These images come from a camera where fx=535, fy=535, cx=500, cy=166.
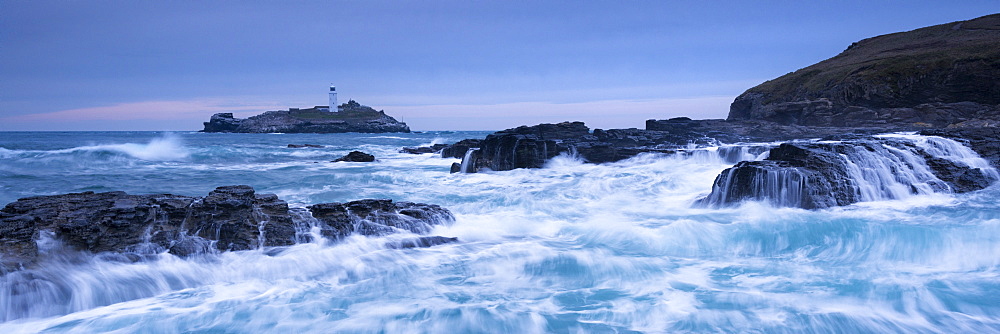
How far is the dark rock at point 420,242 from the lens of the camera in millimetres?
7284

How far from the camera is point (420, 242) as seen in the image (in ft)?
24.4

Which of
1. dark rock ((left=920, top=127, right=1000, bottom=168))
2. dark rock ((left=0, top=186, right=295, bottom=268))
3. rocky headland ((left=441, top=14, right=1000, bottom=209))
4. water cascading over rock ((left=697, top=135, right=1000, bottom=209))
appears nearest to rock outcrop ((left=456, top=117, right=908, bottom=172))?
rocky headland ((left=441, top=14, right=1000, bottom=209))

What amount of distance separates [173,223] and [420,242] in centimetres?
313

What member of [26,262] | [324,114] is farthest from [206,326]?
[324,114]

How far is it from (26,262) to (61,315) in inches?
31.5

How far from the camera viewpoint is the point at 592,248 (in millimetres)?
7590

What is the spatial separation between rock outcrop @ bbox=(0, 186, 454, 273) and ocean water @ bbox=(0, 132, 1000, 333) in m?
0.24

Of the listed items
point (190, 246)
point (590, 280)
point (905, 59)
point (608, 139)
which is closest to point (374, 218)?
point (190, 246)

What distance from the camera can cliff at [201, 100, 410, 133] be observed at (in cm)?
10138

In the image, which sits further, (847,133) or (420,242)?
(847,133)

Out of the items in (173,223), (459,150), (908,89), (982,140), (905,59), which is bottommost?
(173,223)

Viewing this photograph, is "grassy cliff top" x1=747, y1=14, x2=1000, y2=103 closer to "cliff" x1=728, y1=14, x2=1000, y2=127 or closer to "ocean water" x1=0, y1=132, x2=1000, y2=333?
"cliff" x1=728, y1=14, x2=1000, y2=127

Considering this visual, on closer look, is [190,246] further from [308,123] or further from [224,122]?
[224,122]

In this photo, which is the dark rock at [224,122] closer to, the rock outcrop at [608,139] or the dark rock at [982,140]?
the rock outcrop at [608,139]
